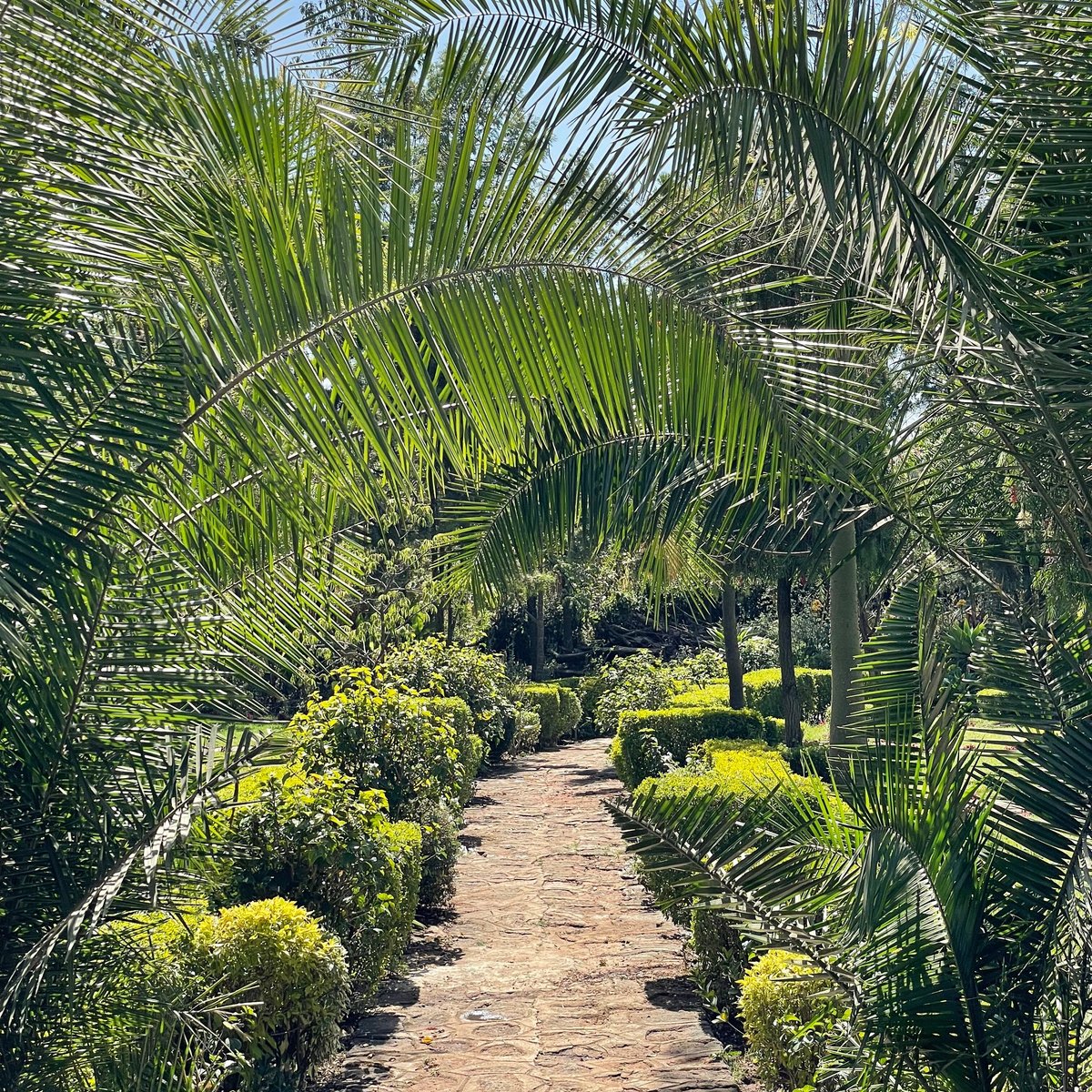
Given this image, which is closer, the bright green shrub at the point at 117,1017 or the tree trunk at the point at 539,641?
the bright green shrub at the point at 117,1017

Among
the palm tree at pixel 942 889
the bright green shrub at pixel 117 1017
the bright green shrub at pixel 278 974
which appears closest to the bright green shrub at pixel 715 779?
the bright green shrub at pixel 278 974

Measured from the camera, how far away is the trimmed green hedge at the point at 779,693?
824 inches

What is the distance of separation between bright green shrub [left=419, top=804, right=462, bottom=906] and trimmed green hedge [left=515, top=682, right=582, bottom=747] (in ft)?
37.0

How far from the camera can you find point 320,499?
337 cm

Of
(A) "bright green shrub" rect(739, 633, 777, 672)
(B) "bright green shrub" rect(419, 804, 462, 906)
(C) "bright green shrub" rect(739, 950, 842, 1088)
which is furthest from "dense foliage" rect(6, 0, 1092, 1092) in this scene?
(A) "bright green shrub" rect(739, 633, 777, 672)

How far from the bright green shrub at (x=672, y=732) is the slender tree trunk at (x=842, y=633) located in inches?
166

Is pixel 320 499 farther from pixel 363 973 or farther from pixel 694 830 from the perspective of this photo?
pixel 363 973

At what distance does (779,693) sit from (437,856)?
13.4 metres

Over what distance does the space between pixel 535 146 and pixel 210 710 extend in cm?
189

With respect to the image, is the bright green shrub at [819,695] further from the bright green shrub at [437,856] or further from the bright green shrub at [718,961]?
the bright green shrub at [718,961]

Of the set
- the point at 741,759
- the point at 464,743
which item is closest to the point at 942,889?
the point at 741,759

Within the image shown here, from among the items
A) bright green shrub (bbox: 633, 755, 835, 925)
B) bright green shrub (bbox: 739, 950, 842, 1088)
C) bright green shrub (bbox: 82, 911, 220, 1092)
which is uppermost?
bright green shrub (bbox: 82, 911, 220, 1092)

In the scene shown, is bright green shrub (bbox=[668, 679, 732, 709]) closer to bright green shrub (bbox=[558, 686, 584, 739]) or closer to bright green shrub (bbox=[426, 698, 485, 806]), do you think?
bright green shrub (bbox=[426, 698, 485, 806])

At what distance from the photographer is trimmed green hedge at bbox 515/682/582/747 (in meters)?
21.1
